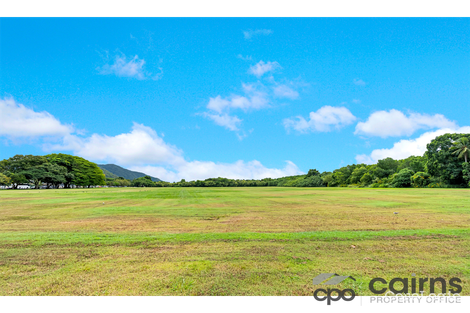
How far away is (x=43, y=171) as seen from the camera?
7450cm

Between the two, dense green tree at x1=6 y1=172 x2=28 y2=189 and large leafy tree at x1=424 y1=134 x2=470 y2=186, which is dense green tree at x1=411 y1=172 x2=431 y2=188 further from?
dense green tree at x1=6 y1=172 x2=28 y2=189

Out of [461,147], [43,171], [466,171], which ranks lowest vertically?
[466,171]

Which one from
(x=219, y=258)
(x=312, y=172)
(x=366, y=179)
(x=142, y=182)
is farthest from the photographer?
(x=312, y=172)

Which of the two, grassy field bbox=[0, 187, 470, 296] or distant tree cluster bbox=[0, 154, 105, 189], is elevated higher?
distant tree cluster bbox=[0, 154, 105, 189]

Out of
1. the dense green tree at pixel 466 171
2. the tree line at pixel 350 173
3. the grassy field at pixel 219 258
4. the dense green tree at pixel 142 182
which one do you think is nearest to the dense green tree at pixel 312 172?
the tree line at pixel 350 173

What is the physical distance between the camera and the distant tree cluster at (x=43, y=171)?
72.6m

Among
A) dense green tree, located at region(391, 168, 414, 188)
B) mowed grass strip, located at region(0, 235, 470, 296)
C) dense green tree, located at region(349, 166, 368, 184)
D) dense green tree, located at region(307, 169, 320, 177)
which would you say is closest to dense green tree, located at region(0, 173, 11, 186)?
mowed grass strip, located at region(0, 235, 470, 296)

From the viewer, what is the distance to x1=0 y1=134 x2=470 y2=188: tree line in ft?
185

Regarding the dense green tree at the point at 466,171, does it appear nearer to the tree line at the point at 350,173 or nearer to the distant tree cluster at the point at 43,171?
the tree line at the point at 350,173

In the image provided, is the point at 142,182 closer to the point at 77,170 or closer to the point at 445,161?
the point at 77,170

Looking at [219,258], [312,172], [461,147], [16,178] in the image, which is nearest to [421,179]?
[461,147]

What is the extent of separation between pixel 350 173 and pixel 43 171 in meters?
125
